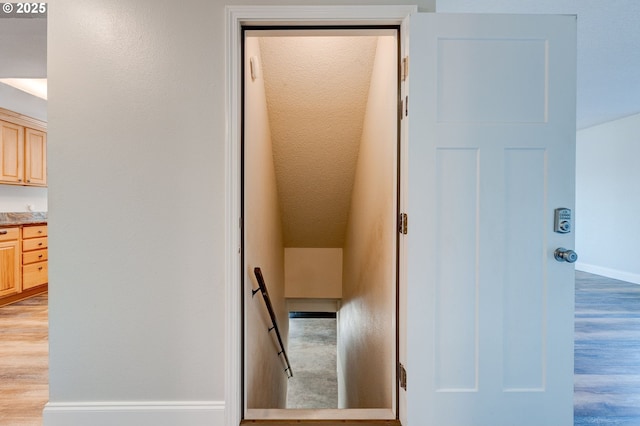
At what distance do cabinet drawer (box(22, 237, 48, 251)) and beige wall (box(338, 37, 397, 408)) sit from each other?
4299 mm

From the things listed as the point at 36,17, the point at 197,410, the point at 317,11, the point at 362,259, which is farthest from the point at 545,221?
the point at 36,17

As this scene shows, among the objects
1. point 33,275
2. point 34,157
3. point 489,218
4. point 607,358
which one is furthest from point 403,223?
point 34,157

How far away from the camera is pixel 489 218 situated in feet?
4.69

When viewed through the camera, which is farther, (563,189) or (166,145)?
(166,145)

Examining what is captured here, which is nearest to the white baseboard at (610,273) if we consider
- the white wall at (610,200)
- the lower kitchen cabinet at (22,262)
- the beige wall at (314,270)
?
the white wall at (610,200)

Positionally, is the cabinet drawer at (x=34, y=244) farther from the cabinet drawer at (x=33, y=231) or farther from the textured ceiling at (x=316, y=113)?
the textured ceiling at (x=316, y=113)

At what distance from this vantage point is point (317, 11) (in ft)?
4.83

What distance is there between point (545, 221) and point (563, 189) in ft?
0.54

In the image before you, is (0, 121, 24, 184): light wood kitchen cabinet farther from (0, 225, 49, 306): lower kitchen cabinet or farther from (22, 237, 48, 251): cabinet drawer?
(22, 237, 48, 251): cabinet drawer

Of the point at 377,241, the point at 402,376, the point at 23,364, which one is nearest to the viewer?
the point at 402,376

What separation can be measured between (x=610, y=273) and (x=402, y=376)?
5.99m

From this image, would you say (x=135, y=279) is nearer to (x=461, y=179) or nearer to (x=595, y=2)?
(x=461, y=179)

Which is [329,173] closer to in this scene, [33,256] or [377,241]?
[377,241]

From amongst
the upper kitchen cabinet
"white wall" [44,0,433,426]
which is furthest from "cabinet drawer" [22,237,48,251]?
"white wall" [44,0,433,426]
